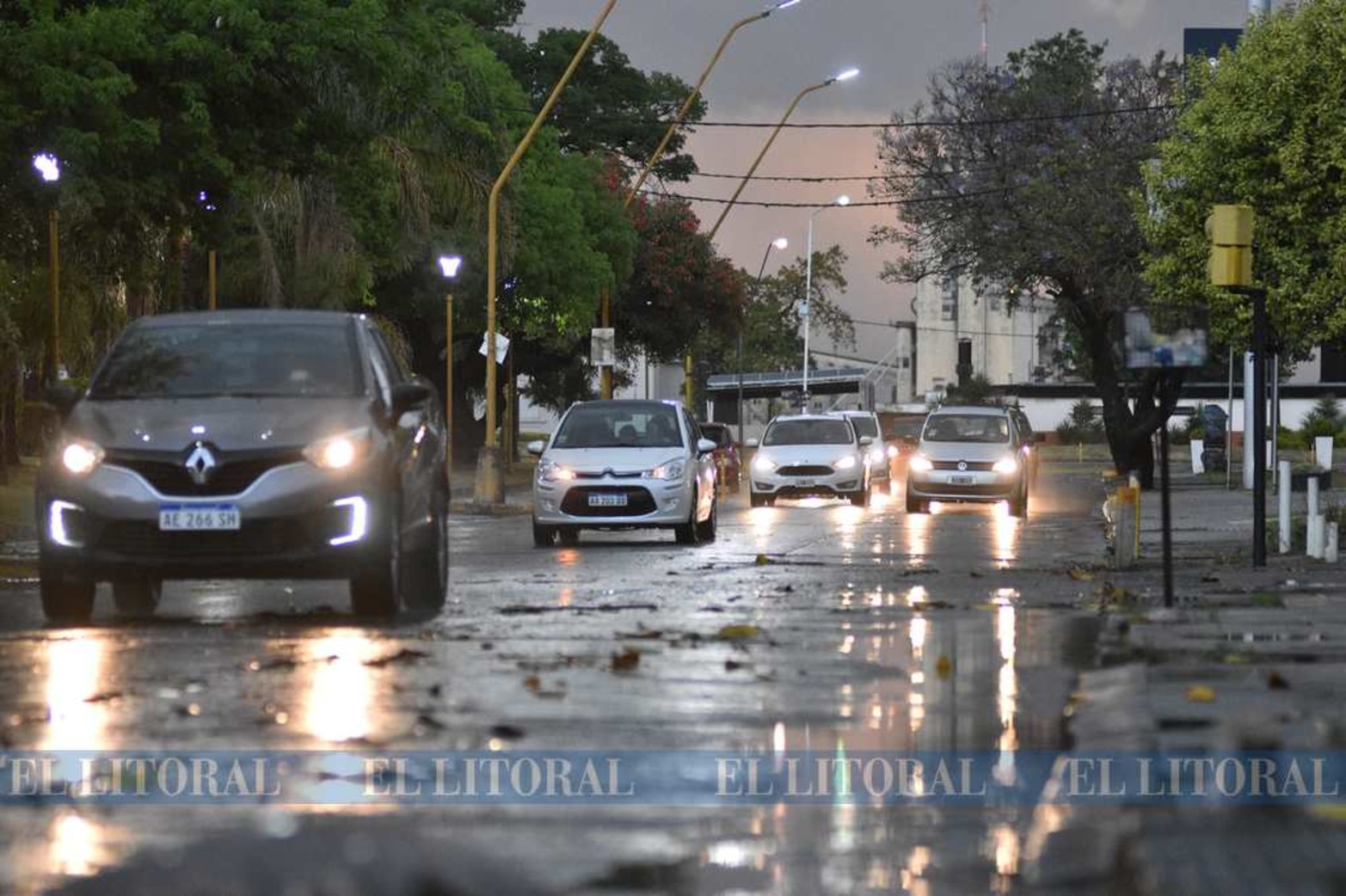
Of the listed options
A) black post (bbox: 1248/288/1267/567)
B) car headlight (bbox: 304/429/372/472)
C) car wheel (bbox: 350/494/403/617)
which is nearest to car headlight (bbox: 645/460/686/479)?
black post (bbox: 1248/288/1267/567)

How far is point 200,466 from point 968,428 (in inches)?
1007

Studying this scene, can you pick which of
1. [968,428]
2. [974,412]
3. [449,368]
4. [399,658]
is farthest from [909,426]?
[399,658]

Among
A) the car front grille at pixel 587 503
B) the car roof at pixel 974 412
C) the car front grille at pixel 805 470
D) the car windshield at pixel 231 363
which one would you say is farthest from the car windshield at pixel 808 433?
the car windshield at pixel 231 363

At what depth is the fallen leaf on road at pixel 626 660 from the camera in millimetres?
11547

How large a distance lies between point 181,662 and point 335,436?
297 centimetres

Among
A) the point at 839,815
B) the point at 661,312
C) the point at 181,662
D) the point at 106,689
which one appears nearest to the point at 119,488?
the point at 181,662

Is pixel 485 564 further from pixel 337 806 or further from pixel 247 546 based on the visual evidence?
pixel 337 806

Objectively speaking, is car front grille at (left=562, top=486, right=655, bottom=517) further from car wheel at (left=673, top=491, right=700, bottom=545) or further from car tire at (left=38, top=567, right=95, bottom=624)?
car tire at (left=38, top=567, right=95, bottom=624)

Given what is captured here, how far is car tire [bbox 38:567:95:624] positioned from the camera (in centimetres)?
1450

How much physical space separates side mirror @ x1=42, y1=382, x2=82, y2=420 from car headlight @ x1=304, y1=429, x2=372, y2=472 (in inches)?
66.3

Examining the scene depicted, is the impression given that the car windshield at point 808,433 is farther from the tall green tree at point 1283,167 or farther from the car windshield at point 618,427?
the car windshield at point 618,427

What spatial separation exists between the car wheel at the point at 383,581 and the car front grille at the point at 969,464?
23312mm

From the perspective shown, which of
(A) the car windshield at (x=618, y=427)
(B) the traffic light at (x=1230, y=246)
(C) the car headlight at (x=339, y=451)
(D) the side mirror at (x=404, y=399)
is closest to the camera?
(C) the car headlight at (x=339, y=451)

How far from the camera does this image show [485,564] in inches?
858
